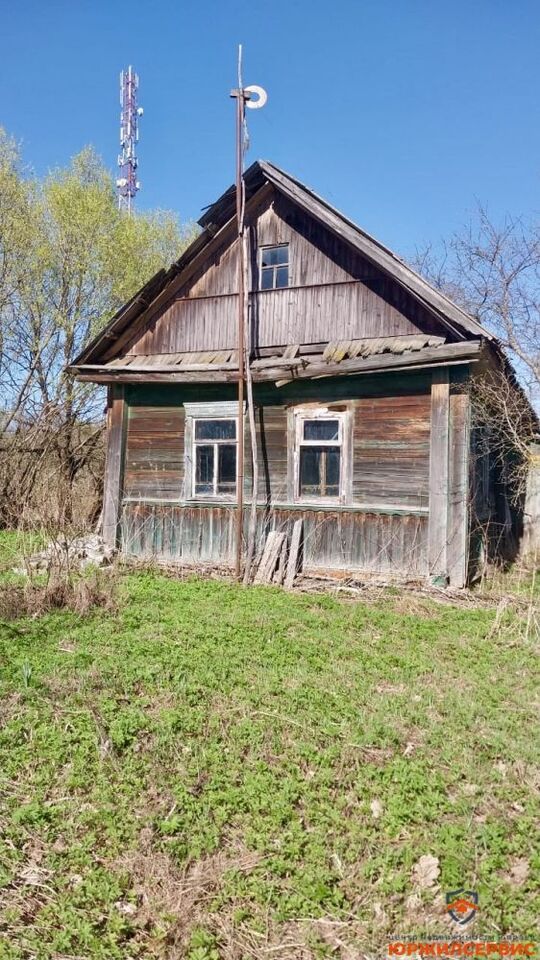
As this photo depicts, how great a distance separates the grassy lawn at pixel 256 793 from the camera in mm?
2895

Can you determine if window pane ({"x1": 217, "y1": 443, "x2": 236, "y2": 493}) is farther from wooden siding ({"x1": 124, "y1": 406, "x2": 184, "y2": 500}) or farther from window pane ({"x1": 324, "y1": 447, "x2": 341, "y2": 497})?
window pane ({"x1": 324, "y1": 447, "x2": 341, "y2": 497})

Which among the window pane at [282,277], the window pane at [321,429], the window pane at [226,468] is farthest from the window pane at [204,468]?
the window pane at [282,277]

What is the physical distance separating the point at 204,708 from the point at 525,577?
7.35m

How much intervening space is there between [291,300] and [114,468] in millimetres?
4651

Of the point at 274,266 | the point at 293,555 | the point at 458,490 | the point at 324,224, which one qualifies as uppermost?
the point at 324,224

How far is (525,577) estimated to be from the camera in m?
10.1

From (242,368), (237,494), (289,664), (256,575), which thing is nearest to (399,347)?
(242,368)

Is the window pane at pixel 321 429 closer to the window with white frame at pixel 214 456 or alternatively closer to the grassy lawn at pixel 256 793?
the window with white frame at pixel 214 456

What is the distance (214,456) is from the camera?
10.7 meters

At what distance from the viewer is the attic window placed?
34.6ft

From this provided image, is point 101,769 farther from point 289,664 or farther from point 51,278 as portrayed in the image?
point 51,278

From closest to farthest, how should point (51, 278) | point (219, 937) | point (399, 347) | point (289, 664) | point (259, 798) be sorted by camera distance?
point (219, 937)
point (259, 798)
point (289, 664)
point (399, 347)
point (51, 278)

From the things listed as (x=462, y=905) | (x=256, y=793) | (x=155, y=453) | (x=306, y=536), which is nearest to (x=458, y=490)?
(x=306, y=536)

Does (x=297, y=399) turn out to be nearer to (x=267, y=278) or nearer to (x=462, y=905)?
(x=267, y=278)
